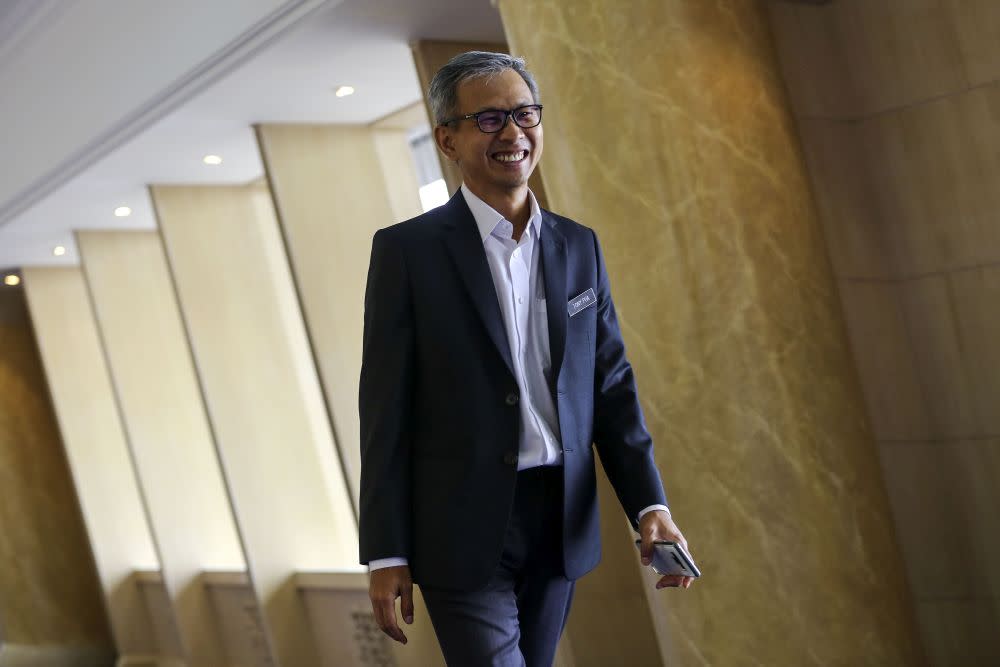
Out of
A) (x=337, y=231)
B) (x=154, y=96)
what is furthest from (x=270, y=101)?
(x=337, y=231)

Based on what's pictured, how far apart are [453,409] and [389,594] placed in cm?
33

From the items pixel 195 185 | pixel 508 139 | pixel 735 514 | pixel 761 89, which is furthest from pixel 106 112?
pixel 508 139

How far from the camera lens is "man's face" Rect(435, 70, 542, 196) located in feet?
6.44

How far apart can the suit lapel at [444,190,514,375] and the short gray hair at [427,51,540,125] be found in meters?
0.18

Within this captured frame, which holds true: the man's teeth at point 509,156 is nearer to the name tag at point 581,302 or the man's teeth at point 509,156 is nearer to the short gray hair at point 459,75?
the short gray hair at point 459,75

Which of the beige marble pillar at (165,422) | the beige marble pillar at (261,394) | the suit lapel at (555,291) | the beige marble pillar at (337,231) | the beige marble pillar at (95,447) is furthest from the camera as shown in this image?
the beige marble pillar at (95,447)

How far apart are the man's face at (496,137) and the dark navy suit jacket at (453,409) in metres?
0.13

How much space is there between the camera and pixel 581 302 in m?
2.12

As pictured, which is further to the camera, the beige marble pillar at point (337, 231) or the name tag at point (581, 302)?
the beige marble pillar at point (337, 231)

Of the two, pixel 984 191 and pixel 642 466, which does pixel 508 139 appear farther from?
pixel 984 191

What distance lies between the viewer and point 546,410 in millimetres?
2061

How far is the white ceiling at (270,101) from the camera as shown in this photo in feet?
17.5

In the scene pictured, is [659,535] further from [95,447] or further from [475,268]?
[95,447]

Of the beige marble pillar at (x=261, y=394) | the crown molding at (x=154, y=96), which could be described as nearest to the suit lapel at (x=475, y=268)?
the crown molding at (x=154, y=96)
